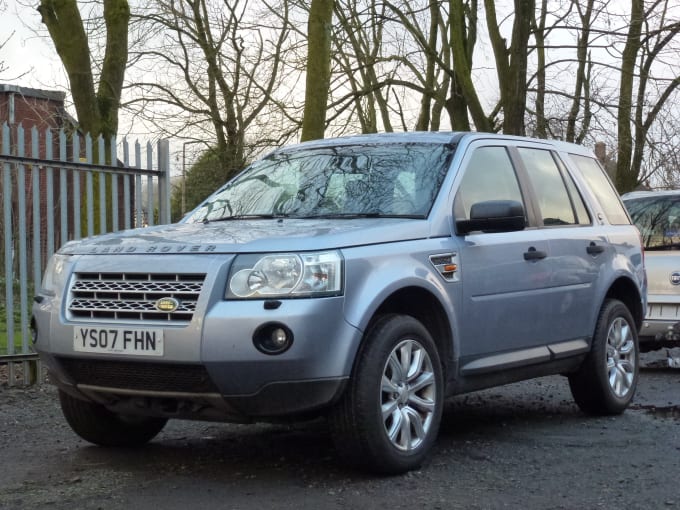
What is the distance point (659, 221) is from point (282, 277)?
691 cm

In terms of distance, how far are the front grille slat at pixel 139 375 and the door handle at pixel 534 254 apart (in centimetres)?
239

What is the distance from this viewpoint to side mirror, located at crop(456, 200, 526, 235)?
235 inches

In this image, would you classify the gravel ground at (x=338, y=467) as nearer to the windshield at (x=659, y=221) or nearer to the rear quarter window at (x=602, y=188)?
the rear quarter window at (x=602, y=188)

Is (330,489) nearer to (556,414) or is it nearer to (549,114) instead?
(556,414)

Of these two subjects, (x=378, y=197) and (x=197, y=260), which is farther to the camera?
(x=378, y=197)

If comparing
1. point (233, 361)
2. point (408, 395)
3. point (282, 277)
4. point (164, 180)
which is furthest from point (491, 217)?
point (164, 180)

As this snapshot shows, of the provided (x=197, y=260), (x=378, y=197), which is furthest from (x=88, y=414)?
(x=378, y=197)

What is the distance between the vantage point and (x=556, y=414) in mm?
7762

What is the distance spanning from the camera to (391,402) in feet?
17.6

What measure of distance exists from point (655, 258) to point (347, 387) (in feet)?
20.8

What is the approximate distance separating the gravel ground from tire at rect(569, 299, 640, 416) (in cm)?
12

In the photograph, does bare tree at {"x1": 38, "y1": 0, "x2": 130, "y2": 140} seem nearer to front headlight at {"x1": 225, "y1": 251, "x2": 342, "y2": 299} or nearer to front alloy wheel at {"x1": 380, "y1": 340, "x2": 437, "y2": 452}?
front alloy wheel at {"x1": 380, "y1": 340, "x2": 437, "y2": 452}

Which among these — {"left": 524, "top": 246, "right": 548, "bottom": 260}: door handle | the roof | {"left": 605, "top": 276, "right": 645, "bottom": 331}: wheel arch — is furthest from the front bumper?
the roof

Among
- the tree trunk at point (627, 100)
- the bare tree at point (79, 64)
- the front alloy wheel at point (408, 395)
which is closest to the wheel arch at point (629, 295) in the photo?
the front alloy wheel at point (408, 395)
